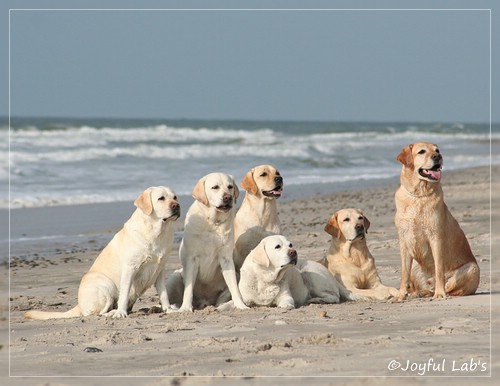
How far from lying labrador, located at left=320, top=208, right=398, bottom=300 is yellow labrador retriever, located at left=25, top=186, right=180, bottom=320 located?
1.51 meters

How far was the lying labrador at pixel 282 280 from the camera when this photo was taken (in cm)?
739

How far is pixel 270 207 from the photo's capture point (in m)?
8.23

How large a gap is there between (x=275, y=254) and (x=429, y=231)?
51.2 inches

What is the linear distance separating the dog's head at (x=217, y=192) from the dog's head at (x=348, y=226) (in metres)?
1.00

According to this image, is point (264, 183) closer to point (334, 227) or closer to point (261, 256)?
point (334, 227)

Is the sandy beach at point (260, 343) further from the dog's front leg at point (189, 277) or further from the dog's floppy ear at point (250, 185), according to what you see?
the dog's floppy ear at point (250, 185)

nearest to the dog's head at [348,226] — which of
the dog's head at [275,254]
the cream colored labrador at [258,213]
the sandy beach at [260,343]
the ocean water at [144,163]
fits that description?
the cream colored labrador at [258,213]

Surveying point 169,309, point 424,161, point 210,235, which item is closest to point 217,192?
point 210,235

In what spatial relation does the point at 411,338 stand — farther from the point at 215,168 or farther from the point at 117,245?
the point at 215,168

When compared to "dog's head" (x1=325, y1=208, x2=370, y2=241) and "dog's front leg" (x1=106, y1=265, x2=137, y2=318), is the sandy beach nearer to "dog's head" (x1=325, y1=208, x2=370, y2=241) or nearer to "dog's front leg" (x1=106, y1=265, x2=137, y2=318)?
"dog's front leg" (x1=106, y1=265, x2=137, y2=318)

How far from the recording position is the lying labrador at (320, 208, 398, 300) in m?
8.05

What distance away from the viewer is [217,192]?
758 centimetres

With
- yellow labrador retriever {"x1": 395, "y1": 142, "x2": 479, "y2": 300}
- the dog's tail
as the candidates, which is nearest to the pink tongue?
yellow labrador retriever {"x1": 395, "y1": 142, "x2": 479, "y2": 300}

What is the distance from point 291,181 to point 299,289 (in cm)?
1482
